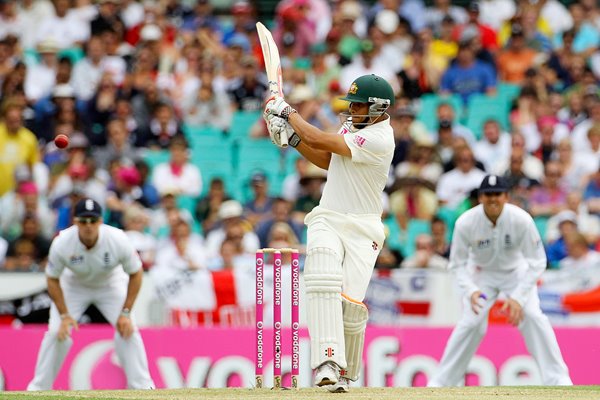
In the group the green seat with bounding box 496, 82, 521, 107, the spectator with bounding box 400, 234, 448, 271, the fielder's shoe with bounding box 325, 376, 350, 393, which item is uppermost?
the green seat with bounding box 496, 82, 521, 107

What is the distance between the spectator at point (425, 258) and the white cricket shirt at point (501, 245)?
2001 mm

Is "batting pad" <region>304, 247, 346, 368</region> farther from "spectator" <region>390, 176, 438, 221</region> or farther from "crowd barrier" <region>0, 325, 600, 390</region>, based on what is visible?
"spectator" <region>390, 176, 438, 221</region>

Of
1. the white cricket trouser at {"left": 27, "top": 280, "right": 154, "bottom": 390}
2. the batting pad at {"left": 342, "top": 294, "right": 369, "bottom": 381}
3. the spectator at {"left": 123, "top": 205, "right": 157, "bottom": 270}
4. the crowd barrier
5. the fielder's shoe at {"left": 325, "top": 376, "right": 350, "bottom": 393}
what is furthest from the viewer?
the spectator at {"left": 123, "top": 205, "right": 157, "bottom": 270}

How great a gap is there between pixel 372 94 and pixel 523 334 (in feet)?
12.3

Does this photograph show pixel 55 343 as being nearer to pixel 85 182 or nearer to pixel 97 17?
pixel 85 182

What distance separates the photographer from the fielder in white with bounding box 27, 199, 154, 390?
11688mm

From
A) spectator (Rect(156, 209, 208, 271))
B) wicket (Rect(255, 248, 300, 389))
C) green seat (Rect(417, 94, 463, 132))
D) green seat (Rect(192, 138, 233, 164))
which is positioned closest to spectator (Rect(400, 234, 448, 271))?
spectator (Rect(156, 209, 208, 271))

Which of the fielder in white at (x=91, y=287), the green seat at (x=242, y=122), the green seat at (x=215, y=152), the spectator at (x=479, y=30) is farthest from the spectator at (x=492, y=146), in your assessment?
the fielder in white at (x=91, y=287)

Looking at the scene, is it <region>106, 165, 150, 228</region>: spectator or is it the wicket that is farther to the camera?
<region>106, 165, 150, 228</region>: spectator

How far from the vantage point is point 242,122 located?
16.3m

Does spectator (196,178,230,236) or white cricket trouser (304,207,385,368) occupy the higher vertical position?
spectator (196,178,230,236)

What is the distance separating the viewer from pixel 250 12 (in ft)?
58.7

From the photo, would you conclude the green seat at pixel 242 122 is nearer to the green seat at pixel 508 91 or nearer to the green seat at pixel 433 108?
the green seat at pixel 433 108

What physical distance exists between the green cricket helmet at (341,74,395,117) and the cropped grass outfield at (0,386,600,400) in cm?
176
